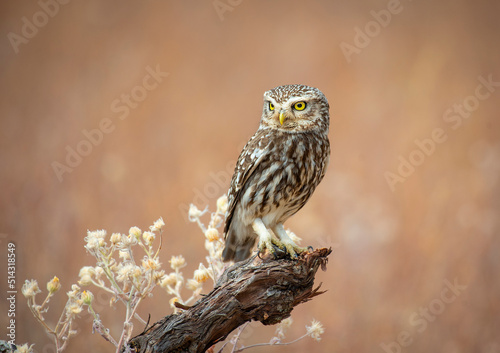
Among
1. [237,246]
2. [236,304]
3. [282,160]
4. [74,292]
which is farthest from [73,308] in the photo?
[282,160]

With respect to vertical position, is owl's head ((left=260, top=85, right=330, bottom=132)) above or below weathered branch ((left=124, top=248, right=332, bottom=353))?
above

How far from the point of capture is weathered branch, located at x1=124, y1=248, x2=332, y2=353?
1781 mm

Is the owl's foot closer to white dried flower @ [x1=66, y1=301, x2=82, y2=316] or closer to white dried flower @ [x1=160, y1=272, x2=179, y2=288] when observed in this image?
white dried flower @ [x1=160, y1=272, x2=179, y2=288]

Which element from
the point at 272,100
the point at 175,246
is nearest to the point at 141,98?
the point at 175,246

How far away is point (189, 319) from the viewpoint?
1.81 meters

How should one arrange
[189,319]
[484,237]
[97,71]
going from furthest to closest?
[97,71] < [484,237] < [189,319]

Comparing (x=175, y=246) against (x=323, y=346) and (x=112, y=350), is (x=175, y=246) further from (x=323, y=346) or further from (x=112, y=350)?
(x=323, y=346)

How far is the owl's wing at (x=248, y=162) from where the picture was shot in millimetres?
2267

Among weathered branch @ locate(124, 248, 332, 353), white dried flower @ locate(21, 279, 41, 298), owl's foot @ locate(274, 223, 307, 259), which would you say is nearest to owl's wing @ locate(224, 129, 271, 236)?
owl's foot @ locate(274, 223, 307, 259)

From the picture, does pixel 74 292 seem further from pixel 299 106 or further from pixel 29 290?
pixel 299 106

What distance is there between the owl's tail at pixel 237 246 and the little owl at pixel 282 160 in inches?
5.1

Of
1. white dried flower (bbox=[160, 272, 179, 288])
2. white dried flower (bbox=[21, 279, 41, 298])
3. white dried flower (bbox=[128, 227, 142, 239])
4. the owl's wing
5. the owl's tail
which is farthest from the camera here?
the owl's tail

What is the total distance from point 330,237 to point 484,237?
101cm

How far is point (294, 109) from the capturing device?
2227 mm
